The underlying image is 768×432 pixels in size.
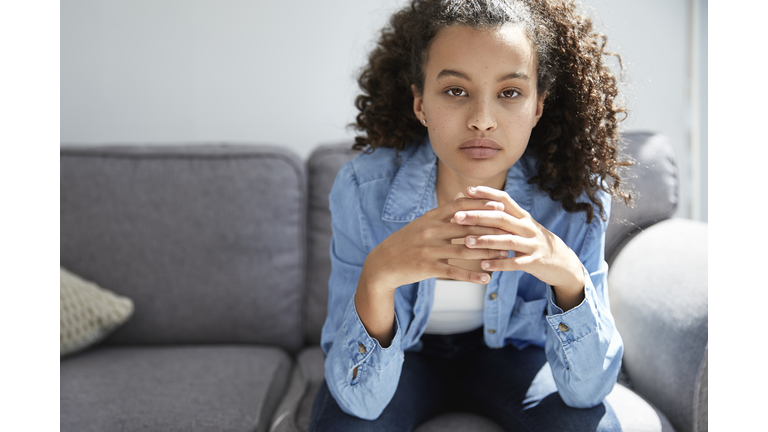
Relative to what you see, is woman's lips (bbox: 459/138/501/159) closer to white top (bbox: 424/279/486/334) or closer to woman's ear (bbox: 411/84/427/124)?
woman's ear (bbox: 411/84/427/124)

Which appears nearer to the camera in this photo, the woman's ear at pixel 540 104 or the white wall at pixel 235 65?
the woman's ear at pixel 540 104

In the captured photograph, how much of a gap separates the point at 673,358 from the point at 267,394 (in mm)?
796

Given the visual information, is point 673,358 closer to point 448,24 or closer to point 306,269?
point 448,24

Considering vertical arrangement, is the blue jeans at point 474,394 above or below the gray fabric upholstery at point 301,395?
above

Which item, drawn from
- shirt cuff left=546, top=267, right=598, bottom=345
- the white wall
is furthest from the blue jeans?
the white wall

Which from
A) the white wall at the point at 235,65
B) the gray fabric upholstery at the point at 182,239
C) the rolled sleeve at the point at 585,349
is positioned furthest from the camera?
the white wall at the point at 235,65

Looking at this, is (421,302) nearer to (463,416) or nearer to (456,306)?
(456,306)

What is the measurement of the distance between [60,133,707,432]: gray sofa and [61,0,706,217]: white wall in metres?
0.34

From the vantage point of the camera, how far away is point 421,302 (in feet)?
3.05

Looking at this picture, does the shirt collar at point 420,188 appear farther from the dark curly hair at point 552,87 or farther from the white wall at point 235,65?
the white wall at point 235,65

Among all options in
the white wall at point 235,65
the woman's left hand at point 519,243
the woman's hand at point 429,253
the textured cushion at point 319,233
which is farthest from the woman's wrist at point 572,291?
the white wall at point 235,65

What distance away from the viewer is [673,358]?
875 mm

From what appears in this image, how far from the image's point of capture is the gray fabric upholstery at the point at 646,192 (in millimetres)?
1162

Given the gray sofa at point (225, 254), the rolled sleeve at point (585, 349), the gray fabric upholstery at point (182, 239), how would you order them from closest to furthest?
1. the rolled sleeve at point (585, 349)
2. the gray sofa at point (225, 254)
3. the gray fabric upholstery at point (182, 239)
